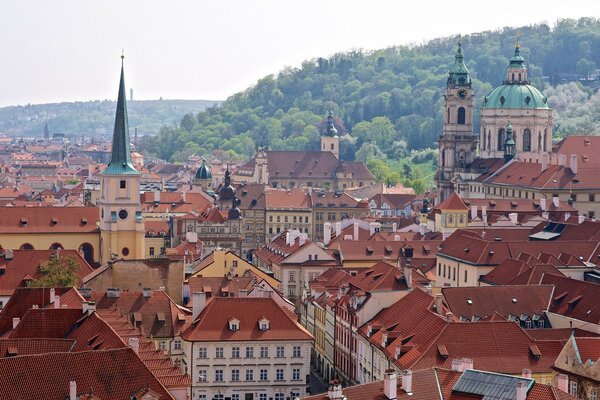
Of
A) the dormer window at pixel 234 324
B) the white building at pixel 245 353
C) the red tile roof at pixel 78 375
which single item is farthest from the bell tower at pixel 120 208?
the red tile roof at pixel 78 375

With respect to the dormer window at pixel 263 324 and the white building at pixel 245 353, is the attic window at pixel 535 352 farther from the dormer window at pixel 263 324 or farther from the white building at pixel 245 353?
the dormer window at pixel 263 324

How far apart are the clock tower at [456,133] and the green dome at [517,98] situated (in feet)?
13.4

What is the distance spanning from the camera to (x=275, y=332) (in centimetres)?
7044

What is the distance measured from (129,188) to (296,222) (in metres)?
50.7

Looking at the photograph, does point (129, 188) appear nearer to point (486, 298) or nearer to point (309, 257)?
point (309, 257)

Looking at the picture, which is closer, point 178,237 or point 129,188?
point 129,188

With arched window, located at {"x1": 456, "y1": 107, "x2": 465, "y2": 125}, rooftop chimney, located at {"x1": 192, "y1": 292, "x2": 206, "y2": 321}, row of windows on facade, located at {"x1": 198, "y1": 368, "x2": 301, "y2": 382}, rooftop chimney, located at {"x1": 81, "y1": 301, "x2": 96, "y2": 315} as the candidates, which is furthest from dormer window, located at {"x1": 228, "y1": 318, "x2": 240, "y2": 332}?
arched window, located at {"x1": 456, "y1": 107, "x2": 465, "y2": 125}

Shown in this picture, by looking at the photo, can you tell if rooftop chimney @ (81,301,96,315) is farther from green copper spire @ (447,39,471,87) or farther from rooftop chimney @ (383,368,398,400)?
green copper spire @ (447,39,471,87)

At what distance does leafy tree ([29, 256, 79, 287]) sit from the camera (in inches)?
3211

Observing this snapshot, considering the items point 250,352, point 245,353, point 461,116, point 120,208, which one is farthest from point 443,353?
point 461,116

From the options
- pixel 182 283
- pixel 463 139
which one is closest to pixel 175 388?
pixel 182 283

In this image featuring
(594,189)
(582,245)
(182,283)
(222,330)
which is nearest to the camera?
(222,330)

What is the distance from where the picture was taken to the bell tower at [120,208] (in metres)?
106

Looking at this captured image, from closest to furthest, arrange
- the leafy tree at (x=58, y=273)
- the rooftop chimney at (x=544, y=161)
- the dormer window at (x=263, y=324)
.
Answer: the dormer window at (x=263, y=324), the leafy tree at (x=58, y=273), the rooftop chimney at (x=544, y=161)
